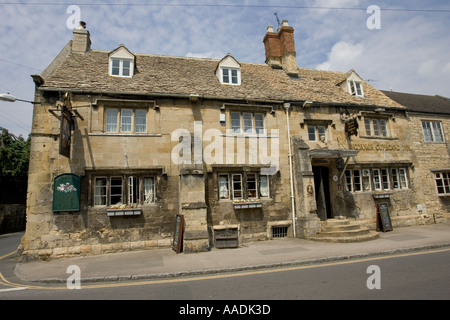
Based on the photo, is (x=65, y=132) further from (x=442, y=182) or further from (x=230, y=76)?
(x=442, y=182)

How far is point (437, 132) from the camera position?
54.2 feet

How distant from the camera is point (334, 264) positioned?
7438 millimetres

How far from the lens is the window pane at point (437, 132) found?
16.4 meters

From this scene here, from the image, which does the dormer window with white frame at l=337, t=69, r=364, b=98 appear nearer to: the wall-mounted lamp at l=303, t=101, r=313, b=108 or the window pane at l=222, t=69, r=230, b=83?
the wall-mounted lamp at l=303, t=101, r=313, b=108

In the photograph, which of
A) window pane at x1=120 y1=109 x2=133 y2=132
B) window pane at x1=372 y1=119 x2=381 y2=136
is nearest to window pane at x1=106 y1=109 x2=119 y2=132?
window pane at x1=120 y1=109 x2=133 y2=132

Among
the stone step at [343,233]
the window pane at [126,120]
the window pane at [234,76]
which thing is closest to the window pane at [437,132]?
the stone step at [343,233]

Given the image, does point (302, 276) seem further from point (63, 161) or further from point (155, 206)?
point (63, 161)

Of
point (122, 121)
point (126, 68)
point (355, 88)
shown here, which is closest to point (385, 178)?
point (355, 88)

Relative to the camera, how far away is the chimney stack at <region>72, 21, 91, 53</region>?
14.2m

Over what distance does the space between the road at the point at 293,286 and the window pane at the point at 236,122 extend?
295 inches

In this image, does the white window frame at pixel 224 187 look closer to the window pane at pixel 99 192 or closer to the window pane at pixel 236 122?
the window pane at pixel 236 122

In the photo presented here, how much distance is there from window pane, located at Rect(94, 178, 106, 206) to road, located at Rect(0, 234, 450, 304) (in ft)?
12.6
